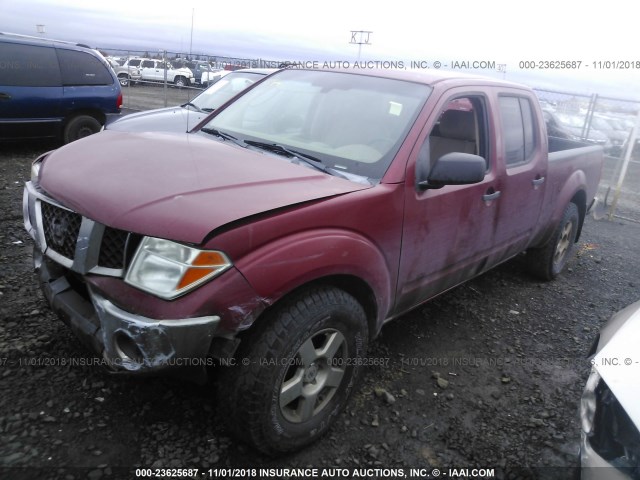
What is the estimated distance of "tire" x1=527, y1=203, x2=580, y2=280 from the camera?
15.1 feet

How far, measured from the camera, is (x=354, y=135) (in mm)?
2869

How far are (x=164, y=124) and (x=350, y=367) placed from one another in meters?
4.72

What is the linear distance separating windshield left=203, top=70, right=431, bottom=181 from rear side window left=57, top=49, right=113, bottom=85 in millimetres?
5867

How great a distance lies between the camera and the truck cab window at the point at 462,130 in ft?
10.9

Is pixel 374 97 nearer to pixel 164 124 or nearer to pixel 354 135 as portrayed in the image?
pixel 354 135

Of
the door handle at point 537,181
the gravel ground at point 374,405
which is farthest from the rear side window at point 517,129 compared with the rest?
the gravel ground at point 374,405

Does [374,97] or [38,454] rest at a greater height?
[374,97]

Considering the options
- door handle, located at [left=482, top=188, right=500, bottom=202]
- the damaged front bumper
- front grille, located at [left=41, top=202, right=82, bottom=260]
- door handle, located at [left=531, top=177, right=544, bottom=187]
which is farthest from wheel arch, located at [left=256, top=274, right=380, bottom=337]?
door handle, located at [left=531, top=177, right=544, bottom=187]

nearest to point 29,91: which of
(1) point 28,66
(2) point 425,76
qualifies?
(1) point 28,66

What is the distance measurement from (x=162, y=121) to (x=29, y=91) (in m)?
2.70

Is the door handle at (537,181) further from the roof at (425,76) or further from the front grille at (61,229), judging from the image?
the front grille at (61,229)

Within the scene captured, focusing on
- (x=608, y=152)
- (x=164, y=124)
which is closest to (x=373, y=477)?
(x=164, y=124)

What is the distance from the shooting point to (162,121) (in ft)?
21.0

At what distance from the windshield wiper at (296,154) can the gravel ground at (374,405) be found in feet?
3.96
